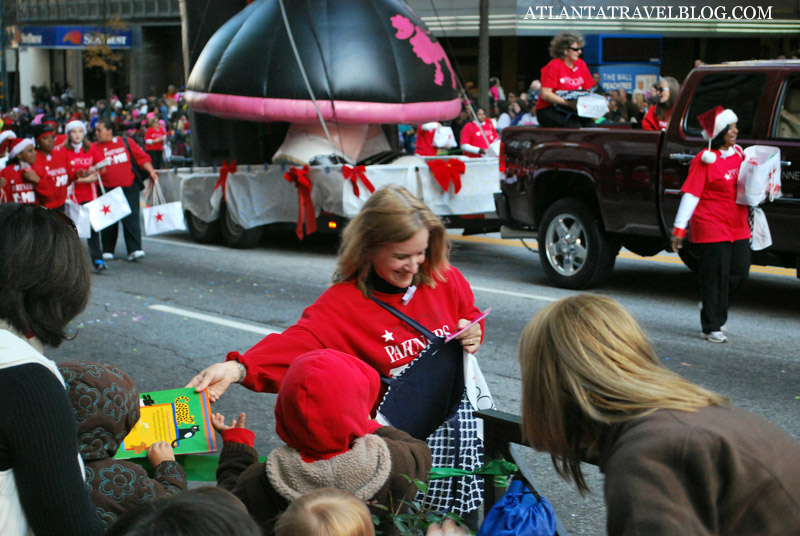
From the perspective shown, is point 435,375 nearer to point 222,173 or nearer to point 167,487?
point 167,487

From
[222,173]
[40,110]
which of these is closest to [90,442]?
[222,173]

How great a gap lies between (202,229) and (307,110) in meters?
2.55

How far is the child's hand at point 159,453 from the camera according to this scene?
292 cm

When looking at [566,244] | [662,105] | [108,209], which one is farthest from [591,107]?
[108,209]

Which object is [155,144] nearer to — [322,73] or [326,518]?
[322,73]

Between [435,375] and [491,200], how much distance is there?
356 inches

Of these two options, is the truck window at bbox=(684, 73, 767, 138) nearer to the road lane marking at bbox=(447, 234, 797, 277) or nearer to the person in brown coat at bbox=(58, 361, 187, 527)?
the road lane marking at bbox=(447, 234, 797, 277)

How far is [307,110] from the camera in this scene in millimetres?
12914

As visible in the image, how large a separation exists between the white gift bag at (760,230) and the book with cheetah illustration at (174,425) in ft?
19.3

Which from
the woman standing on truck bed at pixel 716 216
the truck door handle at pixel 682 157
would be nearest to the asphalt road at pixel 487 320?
the woman standing on truck bed at pixel 716 216

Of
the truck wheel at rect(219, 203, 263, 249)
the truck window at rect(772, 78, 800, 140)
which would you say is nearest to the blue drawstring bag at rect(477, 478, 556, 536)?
the truck window at rect(772, 78, 800, 140)

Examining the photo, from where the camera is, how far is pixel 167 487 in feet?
9.12

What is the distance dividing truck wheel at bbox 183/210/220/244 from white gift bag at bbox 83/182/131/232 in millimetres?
2034

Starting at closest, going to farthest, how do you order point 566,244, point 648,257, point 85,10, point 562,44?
point 566,244 → point 562,44 → point 648,257 → point 85,10
